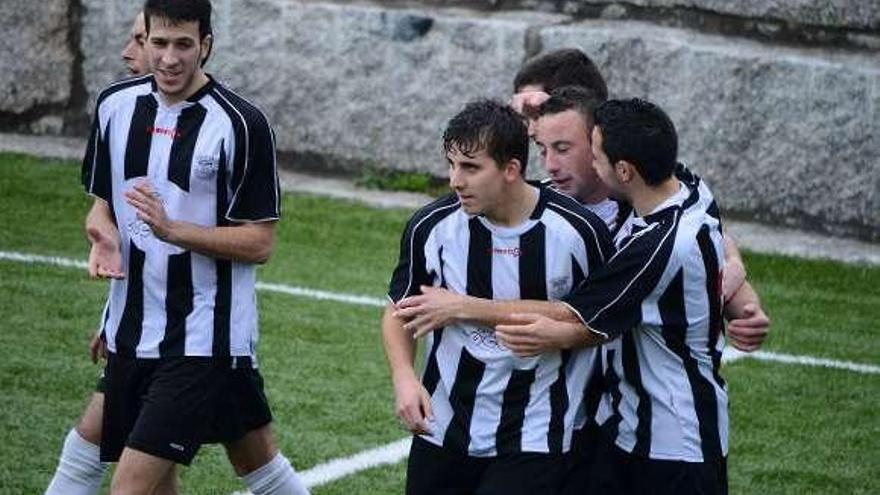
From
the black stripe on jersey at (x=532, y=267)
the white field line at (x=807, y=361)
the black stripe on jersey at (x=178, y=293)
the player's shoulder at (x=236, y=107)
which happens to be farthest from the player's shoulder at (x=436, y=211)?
the white field line at (x=807, y=361)

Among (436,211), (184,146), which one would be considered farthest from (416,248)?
(184,146)

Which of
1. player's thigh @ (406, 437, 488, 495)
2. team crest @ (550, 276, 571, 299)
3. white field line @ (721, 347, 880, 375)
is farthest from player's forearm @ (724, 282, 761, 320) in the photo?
white field line @ (721, 347, 880, 375)

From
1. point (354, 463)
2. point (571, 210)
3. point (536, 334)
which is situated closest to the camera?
point (536, 334)

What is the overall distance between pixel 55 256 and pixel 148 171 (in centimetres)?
441

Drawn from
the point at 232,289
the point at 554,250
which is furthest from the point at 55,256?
the point at 554,250

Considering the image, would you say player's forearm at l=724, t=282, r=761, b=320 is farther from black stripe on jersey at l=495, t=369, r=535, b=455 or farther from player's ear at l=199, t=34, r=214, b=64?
player's ear at l=199, t=34, r=214, b=64

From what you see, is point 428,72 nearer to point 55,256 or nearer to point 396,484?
point 55,256

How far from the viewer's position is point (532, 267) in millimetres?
5344

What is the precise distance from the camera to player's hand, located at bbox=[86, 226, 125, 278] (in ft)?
19.0

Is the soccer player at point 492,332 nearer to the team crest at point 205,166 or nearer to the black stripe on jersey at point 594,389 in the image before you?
the black stripe on jersey at point 594,389

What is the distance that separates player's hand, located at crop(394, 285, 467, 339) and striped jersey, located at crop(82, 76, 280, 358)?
0.85 m

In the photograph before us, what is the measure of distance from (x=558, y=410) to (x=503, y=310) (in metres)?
0.33

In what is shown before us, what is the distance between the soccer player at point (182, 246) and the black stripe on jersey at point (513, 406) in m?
0.98

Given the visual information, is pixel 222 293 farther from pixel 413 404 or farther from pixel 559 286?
pixel 559 286
